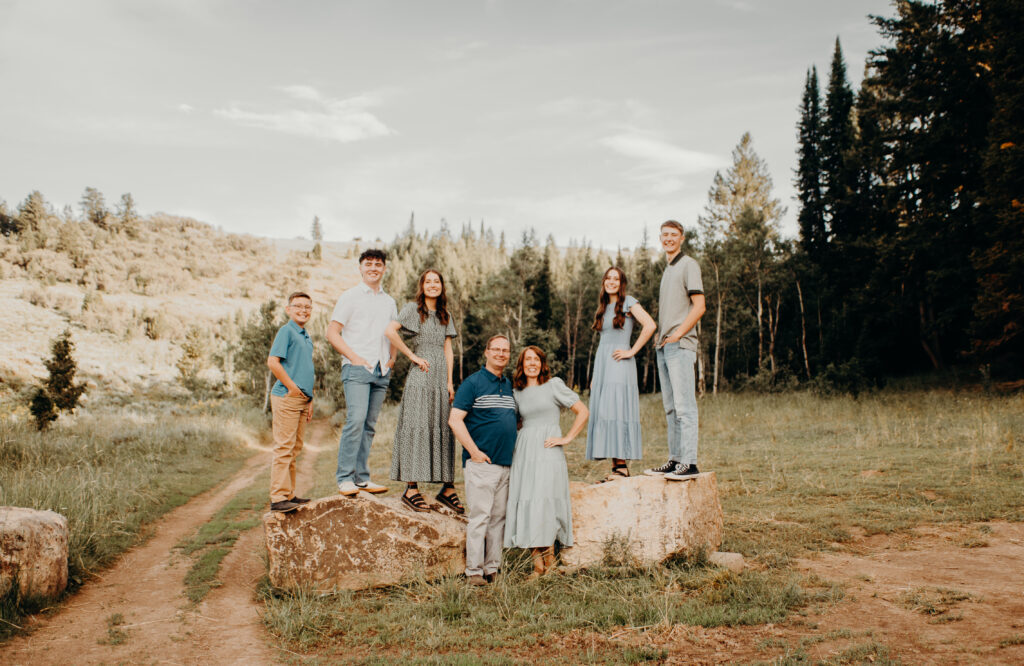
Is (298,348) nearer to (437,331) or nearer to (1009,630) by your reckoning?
(437,331)

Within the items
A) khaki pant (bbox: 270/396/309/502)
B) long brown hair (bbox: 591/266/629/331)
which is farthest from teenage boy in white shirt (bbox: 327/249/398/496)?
long brown hair (bbox: 591/266/629/331)

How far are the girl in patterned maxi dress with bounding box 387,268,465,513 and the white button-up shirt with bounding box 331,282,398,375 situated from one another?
0.51 feet

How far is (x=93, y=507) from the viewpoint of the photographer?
28.7 feet

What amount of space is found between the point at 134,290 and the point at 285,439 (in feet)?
273

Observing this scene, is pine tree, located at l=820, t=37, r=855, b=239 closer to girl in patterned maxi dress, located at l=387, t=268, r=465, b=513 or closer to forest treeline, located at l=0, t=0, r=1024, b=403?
forest treeline, located at l=0, t=0, r=1024, b=403

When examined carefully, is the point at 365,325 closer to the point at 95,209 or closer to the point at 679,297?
the point at 679,297

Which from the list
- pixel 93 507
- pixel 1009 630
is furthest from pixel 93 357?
pixel 1009 630

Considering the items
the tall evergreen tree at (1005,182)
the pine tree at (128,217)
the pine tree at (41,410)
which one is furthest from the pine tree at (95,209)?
the tall evergreen tree at (1005,182)

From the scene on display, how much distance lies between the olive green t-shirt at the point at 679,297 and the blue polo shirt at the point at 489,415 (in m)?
1.85

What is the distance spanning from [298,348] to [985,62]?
25257 mm

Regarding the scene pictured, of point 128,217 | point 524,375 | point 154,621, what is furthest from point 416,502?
point 128,217

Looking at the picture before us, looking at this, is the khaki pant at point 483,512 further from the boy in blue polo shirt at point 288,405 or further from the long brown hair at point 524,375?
the boy in blue polo shirt at point 288,405

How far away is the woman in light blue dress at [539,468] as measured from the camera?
19.1ft

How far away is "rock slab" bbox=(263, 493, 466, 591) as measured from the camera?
6.15 m
